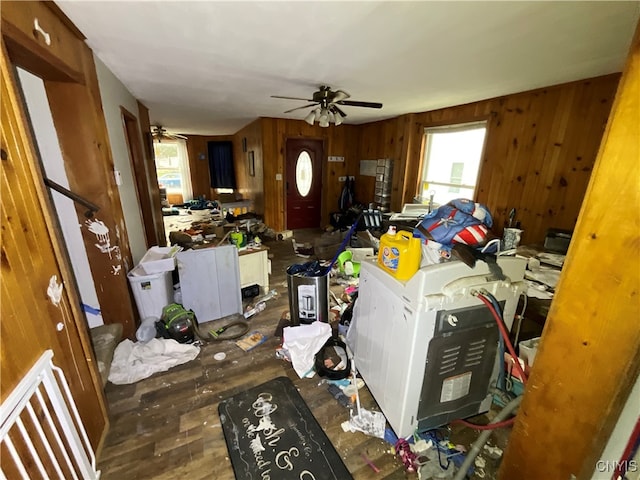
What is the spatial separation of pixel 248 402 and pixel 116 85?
307cm

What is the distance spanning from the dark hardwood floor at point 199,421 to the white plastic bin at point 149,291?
1.87ft

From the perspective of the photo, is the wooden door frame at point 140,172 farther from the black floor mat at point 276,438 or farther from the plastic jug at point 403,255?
the plastic jug at point 403,255

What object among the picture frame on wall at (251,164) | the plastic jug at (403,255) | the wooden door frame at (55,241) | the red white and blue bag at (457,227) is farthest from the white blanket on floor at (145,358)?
the picture frame on wall at (251,164)

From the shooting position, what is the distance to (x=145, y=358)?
194 centimetres

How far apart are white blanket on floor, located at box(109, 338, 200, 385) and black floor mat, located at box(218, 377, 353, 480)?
2.00ft

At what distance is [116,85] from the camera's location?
245 centimetres

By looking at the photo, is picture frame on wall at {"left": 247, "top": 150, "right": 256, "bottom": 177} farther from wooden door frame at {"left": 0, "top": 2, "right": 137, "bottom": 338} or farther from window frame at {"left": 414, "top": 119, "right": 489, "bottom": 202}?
wooden door frame at {"left": 0, "top": 2, "right": 137, "bottom": 338}

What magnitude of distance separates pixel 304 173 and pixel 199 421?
4.68 meters

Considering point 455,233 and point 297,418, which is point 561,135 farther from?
point 297,418

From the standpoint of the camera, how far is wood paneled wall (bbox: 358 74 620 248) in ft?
7.82

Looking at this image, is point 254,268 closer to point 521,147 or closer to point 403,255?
point 403,255

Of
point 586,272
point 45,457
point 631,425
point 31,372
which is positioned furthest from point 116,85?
point 631,425

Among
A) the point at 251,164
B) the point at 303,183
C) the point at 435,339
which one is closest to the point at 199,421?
the point at 435,339

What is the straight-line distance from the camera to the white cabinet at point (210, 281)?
229 cm
